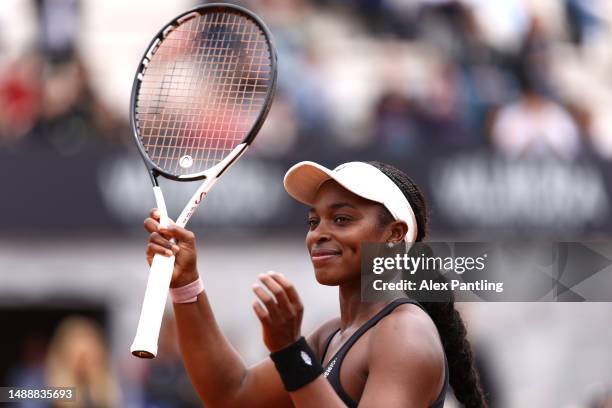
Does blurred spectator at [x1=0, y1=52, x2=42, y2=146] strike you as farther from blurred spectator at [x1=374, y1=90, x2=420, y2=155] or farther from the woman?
the woman

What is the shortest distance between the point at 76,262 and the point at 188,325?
580 cm

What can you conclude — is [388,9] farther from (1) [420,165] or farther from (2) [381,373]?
(2) [381,373]

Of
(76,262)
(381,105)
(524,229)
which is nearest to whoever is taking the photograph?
(524,229)

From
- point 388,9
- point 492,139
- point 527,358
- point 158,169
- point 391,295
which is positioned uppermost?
point 388,9

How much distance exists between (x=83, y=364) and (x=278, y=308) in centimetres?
613

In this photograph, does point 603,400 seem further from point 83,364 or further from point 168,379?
point 83,364

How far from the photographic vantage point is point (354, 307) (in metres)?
3.52

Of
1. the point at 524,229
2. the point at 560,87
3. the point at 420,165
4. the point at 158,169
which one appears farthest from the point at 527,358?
the point at 158,169

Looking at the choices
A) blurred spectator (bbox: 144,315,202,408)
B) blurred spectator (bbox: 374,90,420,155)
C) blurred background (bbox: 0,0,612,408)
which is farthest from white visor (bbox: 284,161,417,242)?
blurred spectator (bbox: 374,90,420,155)

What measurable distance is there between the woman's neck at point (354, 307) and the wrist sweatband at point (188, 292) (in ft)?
1.43

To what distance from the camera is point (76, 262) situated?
9.36 meters

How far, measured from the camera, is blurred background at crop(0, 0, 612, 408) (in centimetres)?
883

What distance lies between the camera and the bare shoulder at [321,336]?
3669 millimetres
